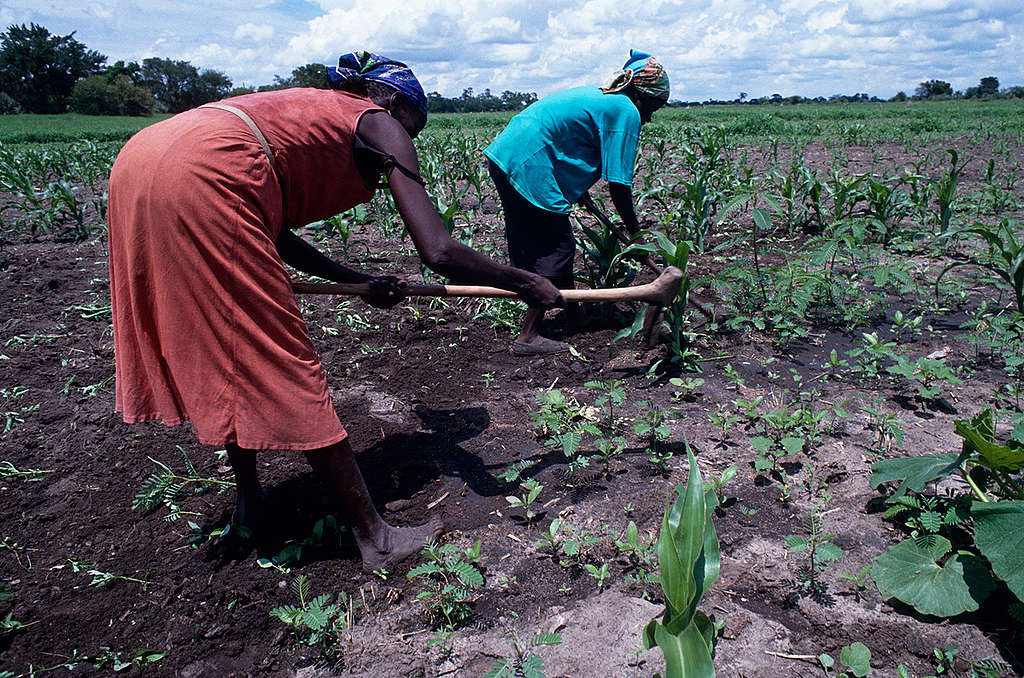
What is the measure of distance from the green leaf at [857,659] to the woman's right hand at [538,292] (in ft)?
4.45

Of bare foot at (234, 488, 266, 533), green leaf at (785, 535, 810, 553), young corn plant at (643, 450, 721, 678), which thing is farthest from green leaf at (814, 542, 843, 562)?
bare foot at (234, 488, 266, 533)

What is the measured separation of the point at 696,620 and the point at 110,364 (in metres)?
3.44

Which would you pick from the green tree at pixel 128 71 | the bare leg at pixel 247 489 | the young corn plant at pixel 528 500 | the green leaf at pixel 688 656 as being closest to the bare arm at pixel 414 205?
the young corn plant at pixel 528 500

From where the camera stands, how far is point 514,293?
2.33m

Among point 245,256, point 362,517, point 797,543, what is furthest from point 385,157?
point 797,543

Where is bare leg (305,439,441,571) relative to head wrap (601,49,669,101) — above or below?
below

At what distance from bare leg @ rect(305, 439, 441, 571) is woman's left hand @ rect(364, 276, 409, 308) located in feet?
2.20

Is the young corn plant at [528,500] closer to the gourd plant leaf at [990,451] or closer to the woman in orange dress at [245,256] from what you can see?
the woman in orange dress at [245,256]

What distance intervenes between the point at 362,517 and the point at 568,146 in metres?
2.22

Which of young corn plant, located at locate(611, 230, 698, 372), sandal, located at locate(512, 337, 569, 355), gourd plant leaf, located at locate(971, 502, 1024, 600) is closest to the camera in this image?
gourd plant leaf, located at locate(971, 502, 1024, 600)

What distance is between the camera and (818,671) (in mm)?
1578

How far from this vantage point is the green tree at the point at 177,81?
51928 mm

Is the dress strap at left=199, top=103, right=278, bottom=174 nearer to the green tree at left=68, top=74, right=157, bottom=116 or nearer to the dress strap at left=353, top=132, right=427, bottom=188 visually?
the dress strap at left=353, top=132, right=427, bottom=188

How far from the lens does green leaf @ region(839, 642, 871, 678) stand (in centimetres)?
152
